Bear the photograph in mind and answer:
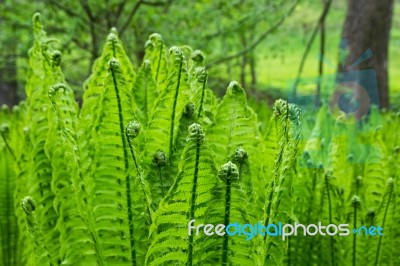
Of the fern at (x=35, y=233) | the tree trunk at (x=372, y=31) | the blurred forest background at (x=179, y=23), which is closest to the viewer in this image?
the fern at (x=35, y=233)

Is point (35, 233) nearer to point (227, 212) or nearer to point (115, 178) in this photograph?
point (115, 178)

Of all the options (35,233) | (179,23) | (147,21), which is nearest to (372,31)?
(179,23)

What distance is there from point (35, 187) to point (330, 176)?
0.50m

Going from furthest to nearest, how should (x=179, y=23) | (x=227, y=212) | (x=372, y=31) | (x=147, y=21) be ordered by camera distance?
(x=372, y=31), (x=179, y=23), (x=147, y=21), (x=227, y=212)

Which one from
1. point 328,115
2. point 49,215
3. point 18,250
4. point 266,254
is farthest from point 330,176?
point 328,115

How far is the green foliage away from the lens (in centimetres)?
58

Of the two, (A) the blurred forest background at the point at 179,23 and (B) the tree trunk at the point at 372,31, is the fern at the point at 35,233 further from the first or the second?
(B) the tree trunk at the point at 372,31

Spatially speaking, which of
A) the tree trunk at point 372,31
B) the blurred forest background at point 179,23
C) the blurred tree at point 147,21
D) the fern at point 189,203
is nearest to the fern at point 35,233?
the fern at point 189,203

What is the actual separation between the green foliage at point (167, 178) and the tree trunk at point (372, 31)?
4.23 meters

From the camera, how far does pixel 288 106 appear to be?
25.2 inches

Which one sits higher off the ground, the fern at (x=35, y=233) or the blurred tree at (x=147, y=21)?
the blurred tree at (x=147, y=21)

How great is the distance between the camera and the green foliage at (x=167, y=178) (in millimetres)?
582

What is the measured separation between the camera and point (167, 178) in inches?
28.5

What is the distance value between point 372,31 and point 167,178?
480cm
